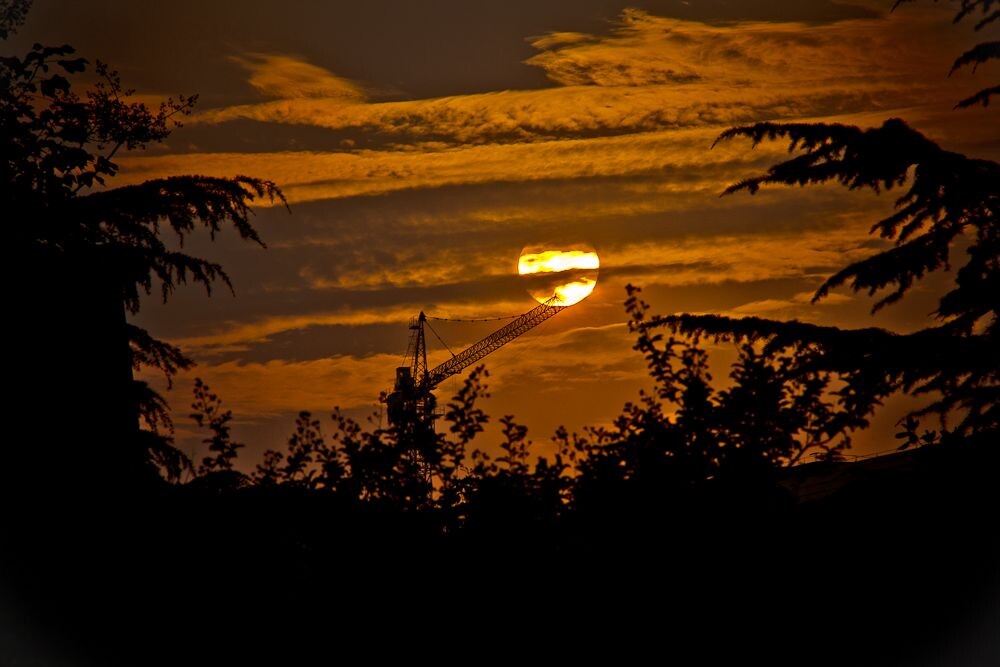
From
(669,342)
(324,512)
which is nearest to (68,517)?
(324,512)

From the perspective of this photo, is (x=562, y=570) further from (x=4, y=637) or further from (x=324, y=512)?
(x=4, y=637)

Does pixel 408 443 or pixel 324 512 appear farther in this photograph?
pixel 408 443

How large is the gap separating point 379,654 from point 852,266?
8.12 meters

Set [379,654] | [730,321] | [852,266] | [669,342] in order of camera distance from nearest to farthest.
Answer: [379,654]
[669,342]
[730,321]
[852,266]

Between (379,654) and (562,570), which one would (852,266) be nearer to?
(562,570)

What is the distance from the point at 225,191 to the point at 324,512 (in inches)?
262

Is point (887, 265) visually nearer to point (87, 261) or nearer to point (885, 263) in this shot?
point (885, 263)

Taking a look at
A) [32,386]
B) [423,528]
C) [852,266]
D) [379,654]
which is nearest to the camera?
[379,654]

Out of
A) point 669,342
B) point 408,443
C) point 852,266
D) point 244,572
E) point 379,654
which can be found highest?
point 852,266

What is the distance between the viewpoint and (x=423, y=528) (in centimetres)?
999

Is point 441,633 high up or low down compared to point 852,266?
down

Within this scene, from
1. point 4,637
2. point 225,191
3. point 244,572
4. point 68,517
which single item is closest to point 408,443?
point 244,572

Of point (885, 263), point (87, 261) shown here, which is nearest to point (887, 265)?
point (885, 263)

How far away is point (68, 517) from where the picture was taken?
10016 millimetres
